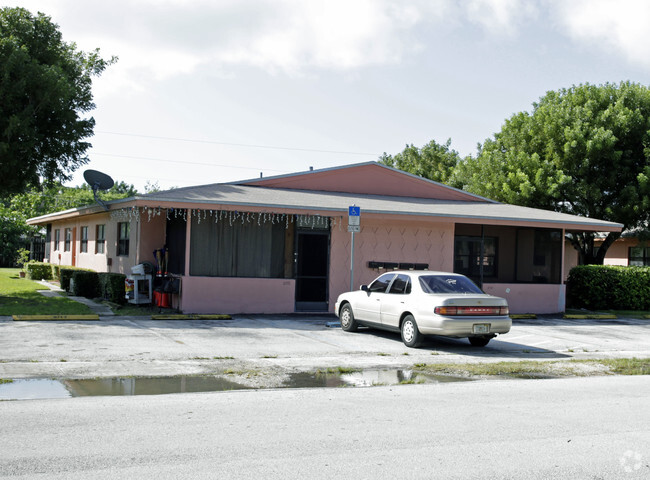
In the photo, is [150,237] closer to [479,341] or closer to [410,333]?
[410,333]

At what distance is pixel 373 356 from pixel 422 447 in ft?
19.1

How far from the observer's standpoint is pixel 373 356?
458 inches

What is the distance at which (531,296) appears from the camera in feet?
67.5

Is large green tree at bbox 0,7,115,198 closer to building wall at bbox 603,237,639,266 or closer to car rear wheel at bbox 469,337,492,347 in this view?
car rear wheel at bbox 469,337,492,347

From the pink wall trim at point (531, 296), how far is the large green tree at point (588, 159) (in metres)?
6.44

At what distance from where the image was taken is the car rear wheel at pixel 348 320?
1464cm

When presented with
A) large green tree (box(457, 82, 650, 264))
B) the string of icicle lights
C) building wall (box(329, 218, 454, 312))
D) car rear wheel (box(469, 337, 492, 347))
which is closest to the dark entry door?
building wall (box(329, 218, 454, 312))

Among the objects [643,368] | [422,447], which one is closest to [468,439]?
[422,447]

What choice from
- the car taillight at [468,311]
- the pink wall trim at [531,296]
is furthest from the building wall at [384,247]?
the car taillight at [468,311]

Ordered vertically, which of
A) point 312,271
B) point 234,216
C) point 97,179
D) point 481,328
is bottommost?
point 481,328

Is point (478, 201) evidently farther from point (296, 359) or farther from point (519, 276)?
point (296, 359)

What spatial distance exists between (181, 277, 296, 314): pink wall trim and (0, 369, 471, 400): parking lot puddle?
25.1 feet

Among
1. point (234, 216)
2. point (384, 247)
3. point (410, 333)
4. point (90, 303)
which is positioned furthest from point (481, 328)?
point (90, 303)

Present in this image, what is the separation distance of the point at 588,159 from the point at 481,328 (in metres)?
16.3
